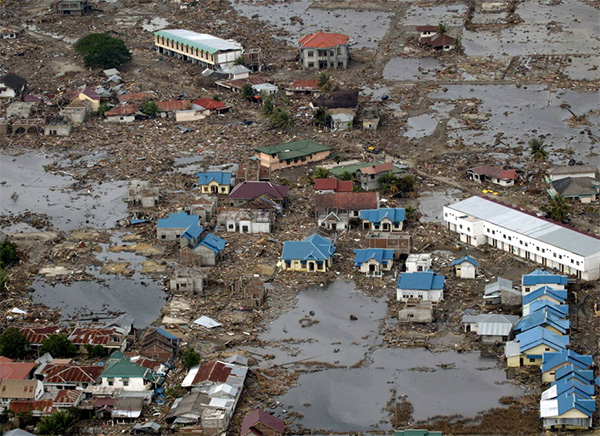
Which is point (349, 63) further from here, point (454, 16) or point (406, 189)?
point (406, 189)

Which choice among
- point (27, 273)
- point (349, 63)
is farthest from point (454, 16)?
point (27, 273)

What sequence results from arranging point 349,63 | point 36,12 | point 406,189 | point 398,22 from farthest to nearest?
point 36,12
point 398,22
point 349,63
point 406,189

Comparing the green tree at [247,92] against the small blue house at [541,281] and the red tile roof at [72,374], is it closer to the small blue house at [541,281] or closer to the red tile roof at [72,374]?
the small blue house at [541,281]

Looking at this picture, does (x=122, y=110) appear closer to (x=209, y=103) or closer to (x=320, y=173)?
Result: (x=209, y=103)

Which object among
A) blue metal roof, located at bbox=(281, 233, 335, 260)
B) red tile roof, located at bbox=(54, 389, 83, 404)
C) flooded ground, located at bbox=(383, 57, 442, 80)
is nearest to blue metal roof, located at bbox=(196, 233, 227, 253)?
blue metal roof, located at bbox=(281, 233, 335, 260)

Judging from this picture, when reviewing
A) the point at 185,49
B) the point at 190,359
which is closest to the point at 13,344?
the point at 190,359

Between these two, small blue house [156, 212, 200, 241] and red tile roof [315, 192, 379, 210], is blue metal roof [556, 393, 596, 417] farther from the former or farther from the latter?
small blue house [156, 212, 200, 241]
